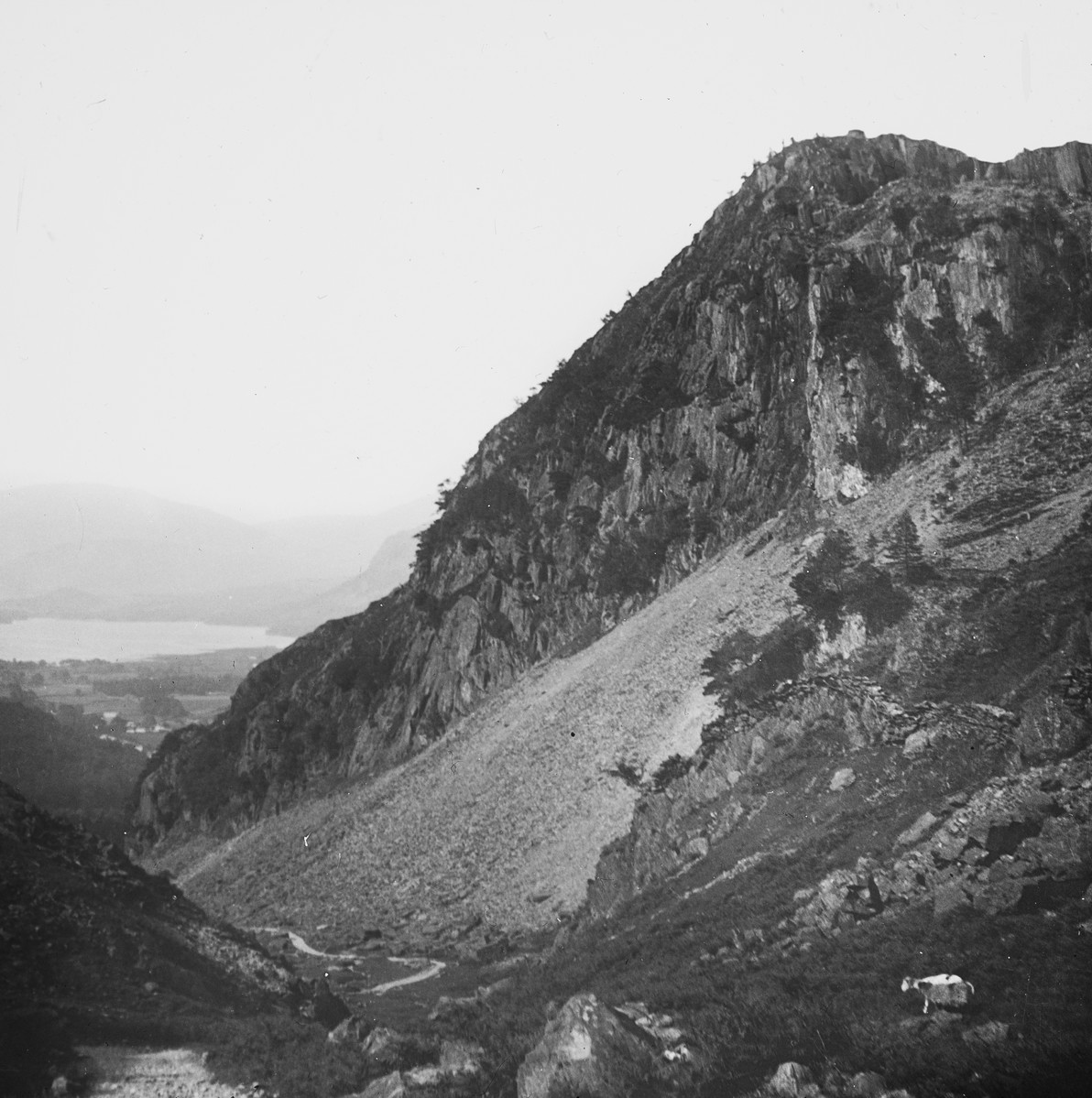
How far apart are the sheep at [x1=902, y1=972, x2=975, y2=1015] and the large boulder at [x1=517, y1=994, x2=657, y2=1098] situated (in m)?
4.41

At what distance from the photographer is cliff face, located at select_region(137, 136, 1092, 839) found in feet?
132

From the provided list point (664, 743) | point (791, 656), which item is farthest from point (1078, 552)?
point (664, 743)

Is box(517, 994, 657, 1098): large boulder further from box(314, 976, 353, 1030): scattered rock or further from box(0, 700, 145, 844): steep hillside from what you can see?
box(0, 700, 145, 844): steep hillside

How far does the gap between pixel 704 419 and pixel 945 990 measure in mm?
35976

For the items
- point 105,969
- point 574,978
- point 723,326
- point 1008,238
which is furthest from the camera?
point 723,326

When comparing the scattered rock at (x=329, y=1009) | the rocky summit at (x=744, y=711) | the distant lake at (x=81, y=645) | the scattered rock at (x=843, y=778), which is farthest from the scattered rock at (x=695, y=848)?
the distant lake at (x=81, y=645)

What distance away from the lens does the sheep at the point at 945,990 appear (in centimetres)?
1261

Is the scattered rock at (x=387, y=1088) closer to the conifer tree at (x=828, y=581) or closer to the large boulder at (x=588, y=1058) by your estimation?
the large boulder at (x=588, y=1058)

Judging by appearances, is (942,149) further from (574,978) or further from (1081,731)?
(574,978)

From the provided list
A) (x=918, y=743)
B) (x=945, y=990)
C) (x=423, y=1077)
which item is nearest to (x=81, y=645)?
(x=918, y=743)

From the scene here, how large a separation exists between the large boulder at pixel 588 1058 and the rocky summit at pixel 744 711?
0.18 feet

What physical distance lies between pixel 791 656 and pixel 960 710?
795 centimetres

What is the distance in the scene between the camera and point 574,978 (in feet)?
62.4

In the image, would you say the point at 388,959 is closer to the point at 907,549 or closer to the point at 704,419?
the point at 907,549
